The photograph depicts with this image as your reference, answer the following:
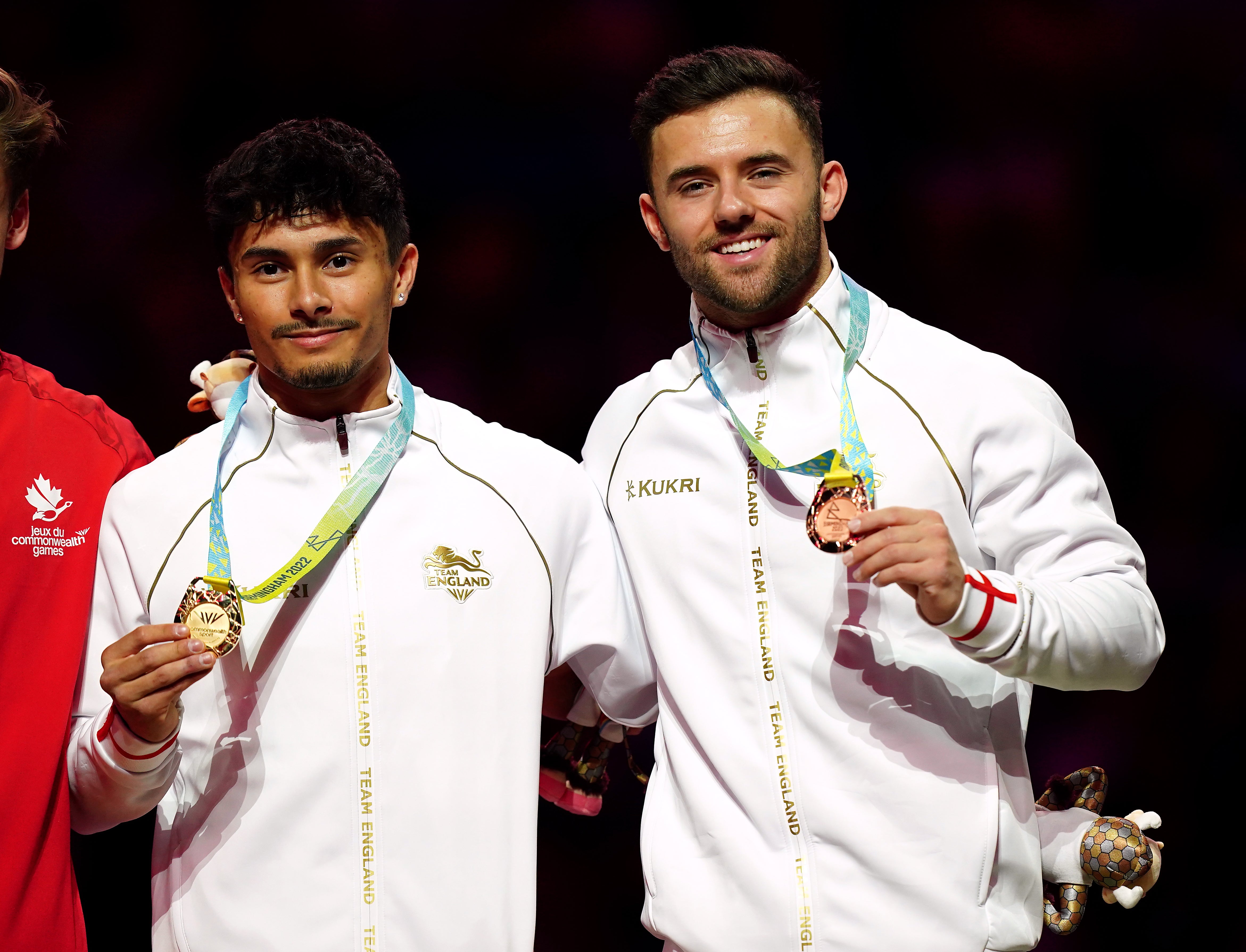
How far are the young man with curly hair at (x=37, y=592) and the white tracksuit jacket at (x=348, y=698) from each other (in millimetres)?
45

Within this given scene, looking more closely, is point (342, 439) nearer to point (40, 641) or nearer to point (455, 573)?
point (455, 573)

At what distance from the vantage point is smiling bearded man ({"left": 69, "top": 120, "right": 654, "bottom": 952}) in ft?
6.23

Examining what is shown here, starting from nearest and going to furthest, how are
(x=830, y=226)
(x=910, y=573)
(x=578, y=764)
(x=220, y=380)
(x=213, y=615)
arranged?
(x=910, y=573), (x=213, y=615), (x=220, y=380), (x=578, y=764), (x=830, y=226)

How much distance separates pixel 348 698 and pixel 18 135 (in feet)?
3.86

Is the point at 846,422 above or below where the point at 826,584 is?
above

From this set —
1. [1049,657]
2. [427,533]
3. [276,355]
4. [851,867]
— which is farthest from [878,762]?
[276,355]

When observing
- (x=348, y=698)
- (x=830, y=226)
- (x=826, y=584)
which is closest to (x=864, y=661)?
(x=826, y=584)

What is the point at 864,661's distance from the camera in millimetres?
1971

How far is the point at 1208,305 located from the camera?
2957 millimetres

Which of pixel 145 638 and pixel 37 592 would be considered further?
pixel 37 592

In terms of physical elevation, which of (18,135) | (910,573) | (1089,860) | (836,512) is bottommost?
(1089,860)

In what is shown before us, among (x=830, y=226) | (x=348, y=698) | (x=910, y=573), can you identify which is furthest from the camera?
(x=830, y=226)

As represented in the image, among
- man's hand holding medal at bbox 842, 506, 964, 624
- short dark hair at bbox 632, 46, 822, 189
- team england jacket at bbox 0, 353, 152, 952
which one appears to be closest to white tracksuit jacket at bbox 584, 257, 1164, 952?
man's hand holding medal at bbox 842, 506, 964, 624

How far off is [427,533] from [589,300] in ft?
4.08
